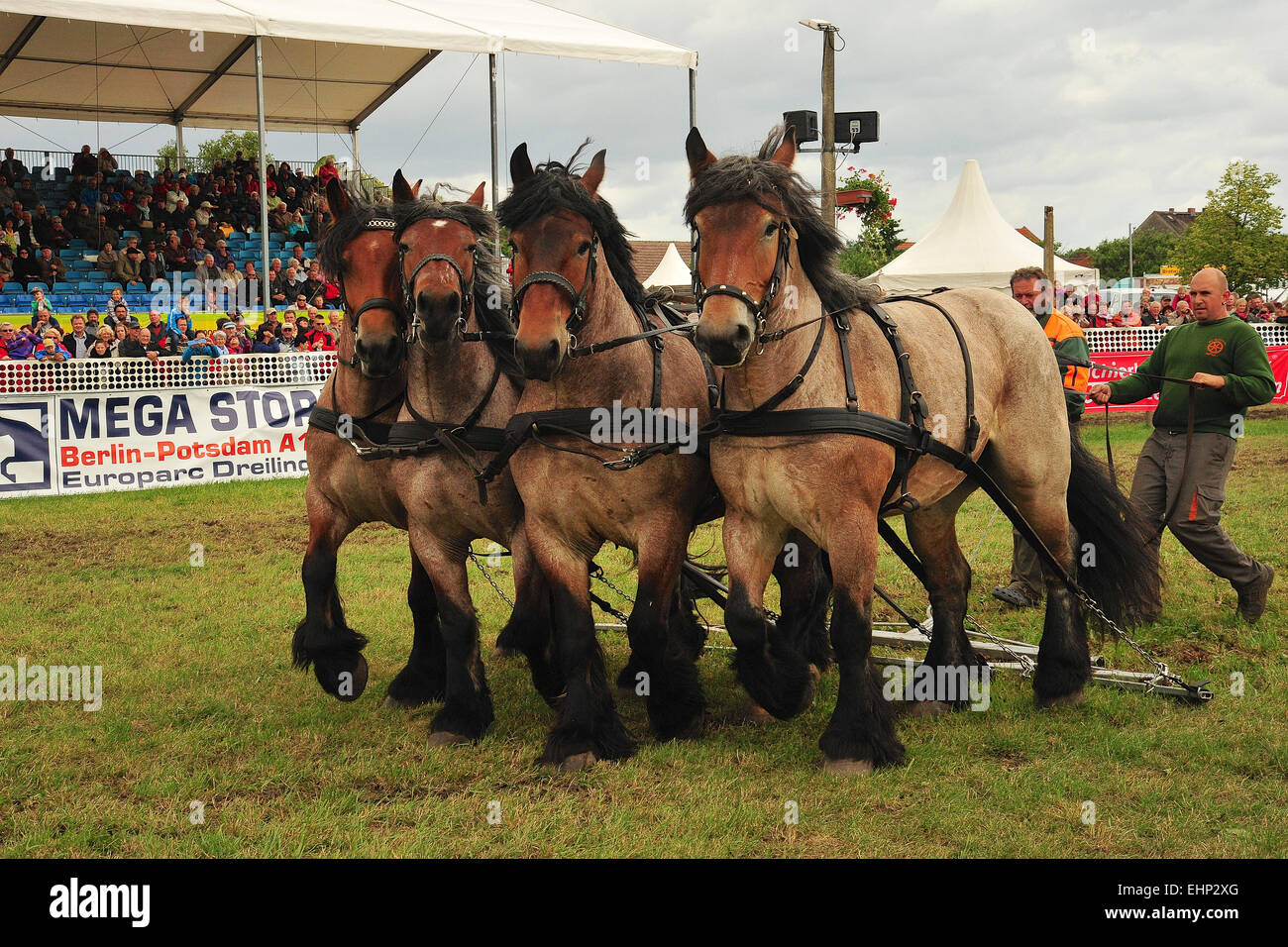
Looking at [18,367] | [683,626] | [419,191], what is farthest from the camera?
[18,367]

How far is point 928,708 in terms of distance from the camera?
5434 millimetres

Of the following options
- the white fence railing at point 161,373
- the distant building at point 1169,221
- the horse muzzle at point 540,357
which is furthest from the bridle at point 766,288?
the distant building at point 1169,221

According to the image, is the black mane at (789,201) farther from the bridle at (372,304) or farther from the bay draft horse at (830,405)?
the bridle at (372,304)

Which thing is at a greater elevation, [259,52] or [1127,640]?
[259,52]

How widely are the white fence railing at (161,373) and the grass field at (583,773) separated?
578 cm

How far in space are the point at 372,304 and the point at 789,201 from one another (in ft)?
5.87

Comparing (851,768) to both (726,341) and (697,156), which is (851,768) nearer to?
(726,341)

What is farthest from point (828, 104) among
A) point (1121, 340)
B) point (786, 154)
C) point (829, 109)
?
point (786, 154)

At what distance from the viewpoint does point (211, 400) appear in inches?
519

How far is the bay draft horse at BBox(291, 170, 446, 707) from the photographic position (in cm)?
489

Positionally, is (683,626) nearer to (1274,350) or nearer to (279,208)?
(1274,350)
